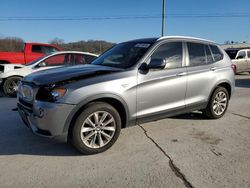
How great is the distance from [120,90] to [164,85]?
0.92 metres

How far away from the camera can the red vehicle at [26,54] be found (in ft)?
34.9

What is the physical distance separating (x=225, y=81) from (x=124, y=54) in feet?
8.01

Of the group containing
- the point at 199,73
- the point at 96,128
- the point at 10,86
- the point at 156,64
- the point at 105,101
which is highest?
the point at 156,64

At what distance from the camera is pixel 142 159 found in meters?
3.62

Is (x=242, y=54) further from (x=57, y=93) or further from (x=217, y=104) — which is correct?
(x=57, y=93)

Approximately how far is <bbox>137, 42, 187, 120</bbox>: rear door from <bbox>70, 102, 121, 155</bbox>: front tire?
1.71 feet

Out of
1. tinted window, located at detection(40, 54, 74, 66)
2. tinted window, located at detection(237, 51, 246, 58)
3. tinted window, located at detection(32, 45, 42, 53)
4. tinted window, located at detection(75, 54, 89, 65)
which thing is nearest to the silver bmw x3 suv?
tinted window, located at detection(40, 54, 74, 66)

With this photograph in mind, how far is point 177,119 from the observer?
5539 mm

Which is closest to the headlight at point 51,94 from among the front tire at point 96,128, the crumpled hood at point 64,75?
the crumpled hood at point 64,75

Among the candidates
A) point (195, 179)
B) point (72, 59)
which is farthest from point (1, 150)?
point (72, 59)

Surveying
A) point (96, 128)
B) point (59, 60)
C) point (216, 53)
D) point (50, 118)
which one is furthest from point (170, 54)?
point (59, 60)

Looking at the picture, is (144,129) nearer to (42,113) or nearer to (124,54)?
(124,54)

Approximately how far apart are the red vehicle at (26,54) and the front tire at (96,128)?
8.48 meters

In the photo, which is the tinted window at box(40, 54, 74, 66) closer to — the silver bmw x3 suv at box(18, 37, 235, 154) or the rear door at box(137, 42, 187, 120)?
the silver bmw x3 suv at box(18, 37, 235, 154)
